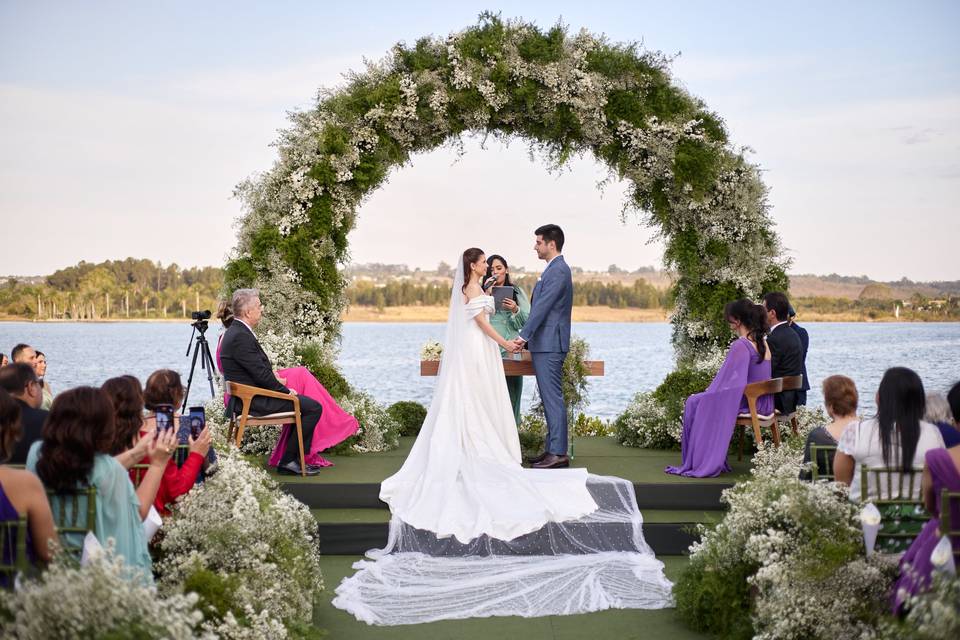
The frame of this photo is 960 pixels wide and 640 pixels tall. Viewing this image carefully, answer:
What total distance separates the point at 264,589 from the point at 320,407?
11.2 feet

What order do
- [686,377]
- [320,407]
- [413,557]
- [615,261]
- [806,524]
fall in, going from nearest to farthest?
[806,524], [413,557], [320,407], [686,377], [615,261]

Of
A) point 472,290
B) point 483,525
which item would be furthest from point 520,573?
point 472,290

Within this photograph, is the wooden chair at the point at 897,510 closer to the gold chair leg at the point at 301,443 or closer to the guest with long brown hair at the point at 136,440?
the guest with long brown hair at the point at 136,440

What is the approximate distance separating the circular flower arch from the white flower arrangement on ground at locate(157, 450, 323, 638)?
4619mm

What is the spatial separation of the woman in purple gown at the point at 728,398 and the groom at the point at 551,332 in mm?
968

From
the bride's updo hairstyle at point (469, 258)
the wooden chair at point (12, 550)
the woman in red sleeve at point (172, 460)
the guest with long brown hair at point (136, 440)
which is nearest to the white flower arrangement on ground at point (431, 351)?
the bride's updo hairstyle at point (469, 258)

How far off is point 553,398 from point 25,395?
4.44m

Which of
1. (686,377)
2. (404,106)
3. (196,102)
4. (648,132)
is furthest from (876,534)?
(196,102)

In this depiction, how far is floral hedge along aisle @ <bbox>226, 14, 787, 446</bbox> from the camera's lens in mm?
9383

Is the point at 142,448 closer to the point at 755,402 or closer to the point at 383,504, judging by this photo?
the point at 383,504

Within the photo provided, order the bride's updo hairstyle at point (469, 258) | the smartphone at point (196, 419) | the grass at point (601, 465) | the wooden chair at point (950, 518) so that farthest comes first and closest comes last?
the bride's updo hairstyle at point (469, 258) < the grass at point (601, 465) < the smartphone at point (196, 419) < the wooden chair at point (950, 518)

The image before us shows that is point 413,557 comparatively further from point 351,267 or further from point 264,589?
point 351,267

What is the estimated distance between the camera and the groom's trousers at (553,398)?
7.87 meters

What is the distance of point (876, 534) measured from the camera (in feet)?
13.1
